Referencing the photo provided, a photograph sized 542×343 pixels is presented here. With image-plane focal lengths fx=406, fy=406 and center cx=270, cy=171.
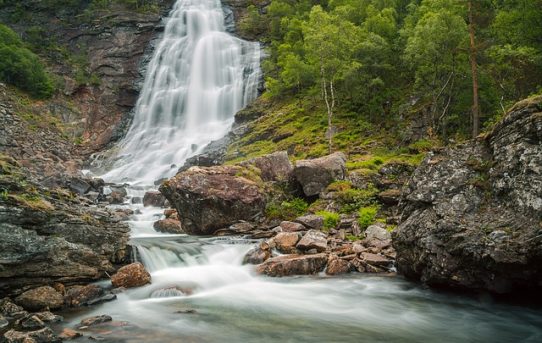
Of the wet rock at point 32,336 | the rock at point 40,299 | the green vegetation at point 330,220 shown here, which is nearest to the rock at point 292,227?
the green vegetation at point 330,220

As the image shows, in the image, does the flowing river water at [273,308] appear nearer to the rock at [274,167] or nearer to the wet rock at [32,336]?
the wet rock at [32,336]

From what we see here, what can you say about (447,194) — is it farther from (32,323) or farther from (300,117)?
(300,117)

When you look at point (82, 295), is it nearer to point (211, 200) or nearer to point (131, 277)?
point (131, 277)

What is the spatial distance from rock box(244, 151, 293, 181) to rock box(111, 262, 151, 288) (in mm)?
10451

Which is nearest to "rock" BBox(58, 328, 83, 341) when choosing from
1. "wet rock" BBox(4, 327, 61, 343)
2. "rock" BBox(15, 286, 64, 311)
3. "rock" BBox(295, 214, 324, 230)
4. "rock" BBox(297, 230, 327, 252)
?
"wet rock" BBox(4, 327, 61, 343)

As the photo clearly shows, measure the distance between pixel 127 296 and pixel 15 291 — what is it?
2.76 meters

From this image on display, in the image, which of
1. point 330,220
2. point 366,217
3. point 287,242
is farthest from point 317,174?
point 287,242

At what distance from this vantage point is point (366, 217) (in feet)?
57.3

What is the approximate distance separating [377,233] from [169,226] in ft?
38.8

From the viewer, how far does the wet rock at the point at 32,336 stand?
25.0ft

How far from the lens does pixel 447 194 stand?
11.4 meters

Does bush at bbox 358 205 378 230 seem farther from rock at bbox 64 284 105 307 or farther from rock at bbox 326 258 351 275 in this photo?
rock at bbox 64 284 105 307

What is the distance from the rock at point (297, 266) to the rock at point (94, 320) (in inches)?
219

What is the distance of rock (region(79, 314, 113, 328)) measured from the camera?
29.8ft
